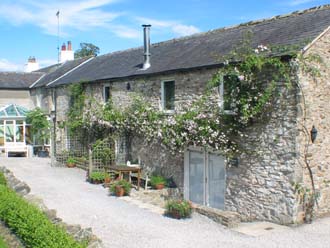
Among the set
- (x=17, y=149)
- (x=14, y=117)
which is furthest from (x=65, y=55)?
(x=17, y=149)

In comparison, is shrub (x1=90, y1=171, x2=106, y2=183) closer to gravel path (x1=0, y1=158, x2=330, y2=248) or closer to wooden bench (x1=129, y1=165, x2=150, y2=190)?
gravel path (x1=0, y1=158, x2=330, y2=248)

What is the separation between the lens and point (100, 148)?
1989 centimetres

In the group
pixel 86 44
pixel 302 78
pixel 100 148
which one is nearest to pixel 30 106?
pixel 100 148

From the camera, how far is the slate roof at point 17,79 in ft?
104

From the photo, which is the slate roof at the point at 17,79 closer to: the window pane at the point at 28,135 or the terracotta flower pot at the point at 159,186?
the window pane at the point at 28,135

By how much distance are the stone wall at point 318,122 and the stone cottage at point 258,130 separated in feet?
0.09

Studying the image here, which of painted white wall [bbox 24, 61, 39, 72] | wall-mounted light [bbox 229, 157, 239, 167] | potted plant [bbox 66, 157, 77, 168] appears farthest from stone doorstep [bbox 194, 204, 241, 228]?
painted white wall [bbox 24, 61, 39, 72]

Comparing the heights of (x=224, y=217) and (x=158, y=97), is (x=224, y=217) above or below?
below

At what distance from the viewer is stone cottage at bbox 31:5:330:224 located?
11508 mm

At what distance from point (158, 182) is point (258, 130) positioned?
5.09 meters

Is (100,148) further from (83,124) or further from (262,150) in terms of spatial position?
(262,150)

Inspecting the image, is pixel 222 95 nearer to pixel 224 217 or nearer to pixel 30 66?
pixel 224 217

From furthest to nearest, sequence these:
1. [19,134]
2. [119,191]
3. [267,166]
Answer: [19,134] → [119,191] → [267,166]

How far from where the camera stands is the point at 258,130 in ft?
40.8
